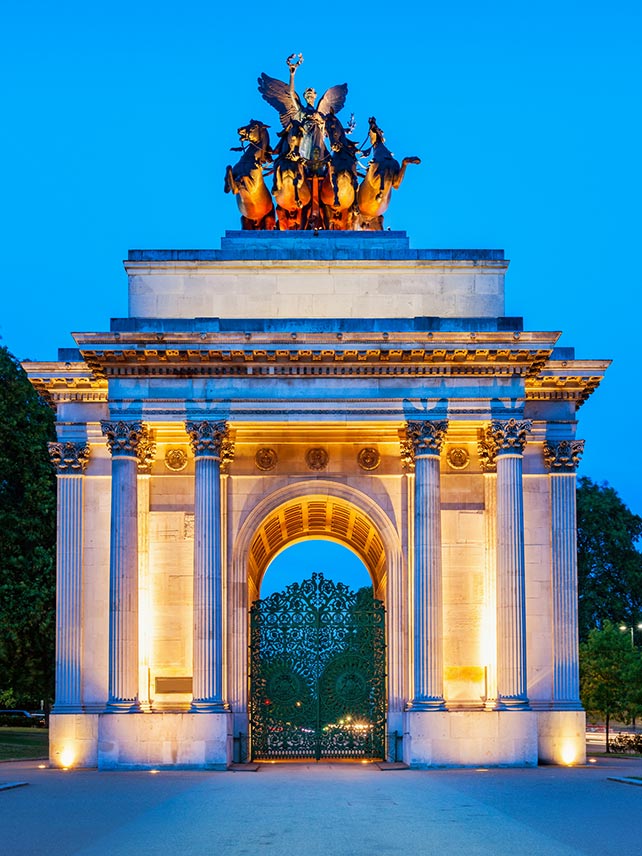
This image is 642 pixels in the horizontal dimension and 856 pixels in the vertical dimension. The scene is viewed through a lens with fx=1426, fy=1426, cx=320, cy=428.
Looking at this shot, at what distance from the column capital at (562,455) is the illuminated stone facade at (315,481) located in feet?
0.23

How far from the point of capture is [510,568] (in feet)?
140

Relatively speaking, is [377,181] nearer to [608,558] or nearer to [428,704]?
[428,704]

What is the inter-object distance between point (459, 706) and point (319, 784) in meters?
10.6

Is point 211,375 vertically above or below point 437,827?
above

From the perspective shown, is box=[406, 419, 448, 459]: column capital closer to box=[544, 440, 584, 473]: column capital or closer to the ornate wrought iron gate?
box=[544, 440, 584, 473]: column capital

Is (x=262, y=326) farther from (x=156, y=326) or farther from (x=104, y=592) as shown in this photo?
(x=104, y=592)

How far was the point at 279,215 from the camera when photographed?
48.4 metres

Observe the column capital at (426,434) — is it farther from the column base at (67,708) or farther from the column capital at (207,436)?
the column base at (67,708)

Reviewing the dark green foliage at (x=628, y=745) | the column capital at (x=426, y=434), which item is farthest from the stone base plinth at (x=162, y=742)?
the dark green foliage at (x=628, y=745)

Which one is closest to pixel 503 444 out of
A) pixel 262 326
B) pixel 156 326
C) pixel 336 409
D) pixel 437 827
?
pixel 336 409

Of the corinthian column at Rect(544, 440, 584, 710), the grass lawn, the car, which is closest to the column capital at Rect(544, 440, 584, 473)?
the corinthian column at Rect(544, 440, 584, 710)

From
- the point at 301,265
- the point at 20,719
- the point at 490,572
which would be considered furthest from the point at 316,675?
the point at 20,719

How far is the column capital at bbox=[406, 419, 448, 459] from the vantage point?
43.2 metres

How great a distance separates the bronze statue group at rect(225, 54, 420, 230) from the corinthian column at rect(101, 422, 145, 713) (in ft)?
32.0
